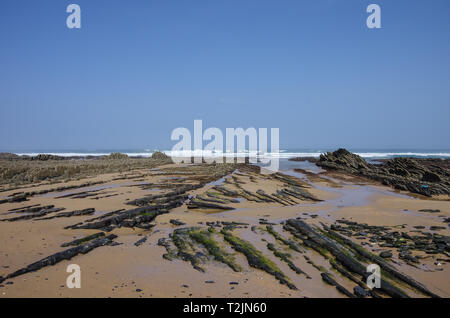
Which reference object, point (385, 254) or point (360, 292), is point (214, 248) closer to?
point (360, 292)

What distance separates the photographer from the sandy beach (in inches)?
255

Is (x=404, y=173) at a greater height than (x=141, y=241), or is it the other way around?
(x=141, y=241)

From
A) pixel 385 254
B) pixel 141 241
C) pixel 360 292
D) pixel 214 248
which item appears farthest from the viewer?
pixel 141 241

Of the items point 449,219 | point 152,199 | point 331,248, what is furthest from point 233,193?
point 449,219

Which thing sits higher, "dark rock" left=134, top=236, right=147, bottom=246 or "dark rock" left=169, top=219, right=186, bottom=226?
"dark rock" left=134, top=236, right=147, bottom=246

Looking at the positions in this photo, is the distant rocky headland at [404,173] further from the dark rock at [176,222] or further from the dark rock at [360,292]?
the dark rock at [176,222]

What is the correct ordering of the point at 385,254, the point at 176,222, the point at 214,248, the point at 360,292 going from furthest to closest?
the point at 176,222 < the point at 214,248 < the point at 385,254 < the point at 360,292

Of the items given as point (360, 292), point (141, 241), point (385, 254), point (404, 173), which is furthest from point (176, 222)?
point (404, 173)

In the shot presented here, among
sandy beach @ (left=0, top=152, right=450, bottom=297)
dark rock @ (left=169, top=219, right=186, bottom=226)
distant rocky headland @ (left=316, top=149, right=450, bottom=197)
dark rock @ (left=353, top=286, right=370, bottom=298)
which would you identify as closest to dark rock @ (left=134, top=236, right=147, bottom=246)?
sandy beach @ (left=0, top=152, right=450, bottom=297)

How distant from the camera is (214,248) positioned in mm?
8984

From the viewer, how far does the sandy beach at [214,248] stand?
648 centimetres

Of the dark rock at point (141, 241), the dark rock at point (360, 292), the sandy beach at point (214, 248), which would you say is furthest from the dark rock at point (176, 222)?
the dark rock at point (360, 292)

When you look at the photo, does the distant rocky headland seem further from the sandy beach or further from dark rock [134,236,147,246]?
dark rock [134,236,147,246]
